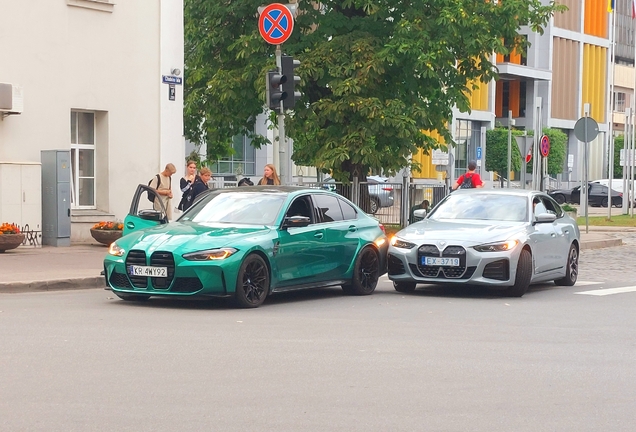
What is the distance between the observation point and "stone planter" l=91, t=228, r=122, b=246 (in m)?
23.0

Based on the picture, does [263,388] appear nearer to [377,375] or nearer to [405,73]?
[377,375]

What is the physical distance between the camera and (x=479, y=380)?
8.97 metres

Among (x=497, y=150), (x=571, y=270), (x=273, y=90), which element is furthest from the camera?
(x=497, y=150)

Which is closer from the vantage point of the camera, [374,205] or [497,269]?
[497,269]

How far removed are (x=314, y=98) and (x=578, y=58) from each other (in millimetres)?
68153

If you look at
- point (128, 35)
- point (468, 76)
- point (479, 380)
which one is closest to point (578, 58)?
point (468, 76)

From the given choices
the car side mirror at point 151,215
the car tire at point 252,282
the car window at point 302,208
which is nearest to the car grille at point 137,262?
the car tire at point 252,282

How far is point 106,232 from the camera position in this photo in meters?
23.0

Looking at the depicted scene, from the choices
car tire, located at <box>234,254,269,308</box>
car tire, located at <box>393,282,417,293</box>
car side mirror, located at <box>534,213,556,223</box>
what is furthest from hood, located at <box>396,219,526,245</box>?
car tire, located at <box>234,254,269,308</box>

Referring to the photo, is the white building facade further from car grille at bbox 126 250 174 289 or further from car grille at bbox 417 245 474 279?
car grille at bbox 417 245 474 279

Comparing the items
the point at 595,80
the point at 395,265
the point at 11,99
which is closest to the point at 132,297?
the point at 395,265

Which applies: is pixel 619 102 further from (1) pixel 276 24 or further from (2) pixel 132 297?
(2) pixel 132 297

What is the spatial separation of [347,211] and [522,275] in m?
2.38

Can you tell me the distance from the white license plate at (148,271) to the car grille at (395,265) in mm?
3740
